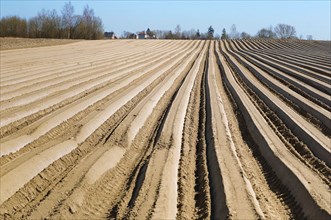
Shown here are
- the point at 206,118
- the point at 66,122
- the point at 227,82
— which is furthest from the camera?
the point at 227,82

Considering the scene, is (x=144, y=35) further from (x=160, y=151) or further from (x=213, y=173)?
(x=213, y=173)

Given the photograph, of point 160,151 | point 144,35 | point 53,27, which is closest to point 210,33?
point 144,35

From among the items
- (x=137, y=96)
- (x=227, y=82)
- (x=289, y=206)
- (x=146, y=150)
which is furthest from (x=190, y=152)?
(x=227, y=82)

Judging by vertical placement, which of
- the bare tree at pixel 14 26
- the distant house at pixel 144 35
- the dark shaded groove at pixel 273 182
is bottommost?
the dark shaded groove at pixel 273 182

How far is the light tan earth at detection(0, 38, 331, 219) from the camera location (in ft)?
15.9

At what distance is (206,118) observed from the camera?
9.10m

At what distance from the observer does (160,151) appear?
6711 mm

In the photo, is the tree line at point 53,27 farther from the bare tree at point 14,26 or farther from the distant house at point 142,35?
the distant house at point 142,35

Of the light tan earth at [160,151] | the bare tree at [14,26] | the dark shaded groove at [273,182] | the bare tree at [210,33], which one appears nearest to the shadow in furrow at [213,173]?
the light tan earth at [160,151]

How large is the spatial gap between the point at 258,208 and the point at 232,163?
4.76ft

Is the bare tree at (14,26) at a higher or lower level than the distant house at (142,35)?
lower

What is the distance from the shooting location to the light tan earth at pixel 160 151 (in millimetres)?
4859

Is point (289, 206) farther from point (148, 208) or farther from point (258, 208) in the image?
point (148, 208)

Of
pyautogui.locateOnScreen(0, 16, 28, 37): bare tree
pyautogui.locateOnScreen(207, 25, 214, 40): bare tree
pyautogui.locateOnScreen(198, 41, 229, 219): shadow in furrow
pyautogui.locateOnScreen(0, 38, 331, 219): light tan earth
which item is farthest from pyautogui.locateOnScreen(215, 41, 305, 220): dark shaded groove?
pyautogui.locateOnScreen(207, 25, 214, 40): bare tree
